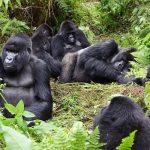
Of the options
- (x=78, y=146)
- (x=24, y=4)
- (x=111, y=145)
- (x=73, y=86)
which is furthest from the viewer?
(x=24, y=4)

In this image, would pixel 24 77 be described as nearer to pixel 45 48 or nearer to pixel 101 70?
pixel 101 70

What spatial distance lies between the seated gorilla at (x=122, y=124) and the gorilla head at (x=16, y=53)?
1978 millimetres

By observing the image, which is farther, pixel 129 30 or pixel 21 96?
pixel 129 30

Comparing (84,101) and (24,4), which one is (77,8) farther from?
(84,101)

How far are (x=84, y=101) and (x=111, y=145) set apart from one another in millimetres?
2675

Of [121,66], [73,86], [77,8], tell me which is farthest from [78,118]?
[77,8]

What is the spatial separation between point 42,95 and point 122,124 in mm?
2131

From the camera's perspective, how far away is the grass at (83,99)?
5246 mm

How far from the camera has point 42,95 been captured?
17.1ft

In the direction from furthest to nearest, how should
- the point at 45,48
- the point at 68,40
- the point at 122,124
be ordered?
the point at 68,40 → the point at 45,48 → the point at 122,124

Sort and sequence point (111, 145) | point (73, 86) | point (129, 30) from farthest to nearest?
1. point (129, 30)
2. point (73, 86)
3. point (111, 145)

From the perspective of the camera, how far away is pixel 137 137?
3.10m

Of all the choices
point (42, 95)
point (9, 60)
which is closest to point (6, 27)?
point (9, 60)

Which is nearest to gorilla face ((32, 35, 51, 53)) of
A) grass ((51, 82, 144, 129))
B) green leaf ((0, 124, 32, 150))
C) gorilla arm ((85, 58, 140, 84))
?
gorilla arm ((85, 58, 140, 84))
